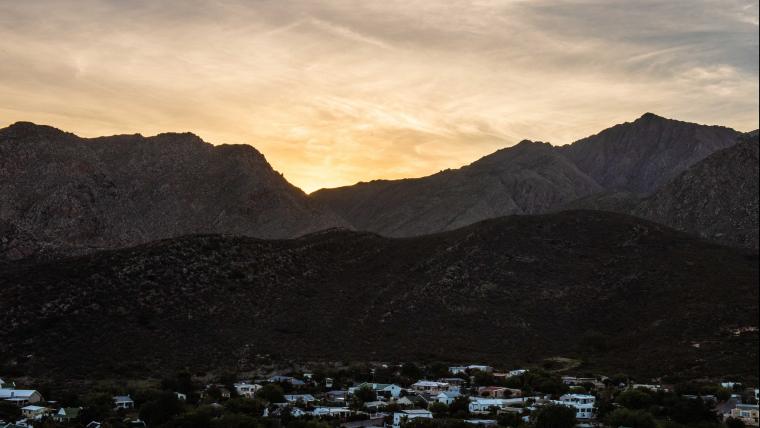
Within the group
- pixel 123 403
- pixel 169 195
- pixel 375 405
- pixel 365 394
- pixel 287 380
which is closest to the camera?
pixel 123 403

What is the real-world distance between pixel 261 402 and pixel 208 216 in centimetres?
9850

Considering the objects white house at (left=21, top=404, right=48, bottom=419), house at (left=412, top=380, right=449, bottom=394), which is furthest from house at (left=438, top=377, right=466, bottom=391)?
white house at (left=21, top=404, right=48, bottom=419)

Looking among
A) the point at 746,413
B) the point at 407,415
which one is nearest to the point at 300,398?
the point at 407,415

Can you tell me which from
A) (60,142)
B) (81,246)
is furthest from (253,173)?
(81,246)

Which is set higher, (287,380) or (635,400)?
(635,400)

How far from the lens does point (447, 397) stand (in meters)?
63.0

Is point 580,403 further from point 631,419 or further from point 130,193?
point 130,193

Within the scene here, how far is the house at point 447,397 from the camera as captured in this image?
61.8 metres

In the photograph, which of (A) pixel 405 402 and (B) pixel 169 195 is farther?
(B) pixel 169 195

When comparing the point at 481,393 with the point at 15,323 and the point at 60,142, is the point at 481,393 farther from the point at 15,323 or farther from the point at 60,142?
the point at 60,142

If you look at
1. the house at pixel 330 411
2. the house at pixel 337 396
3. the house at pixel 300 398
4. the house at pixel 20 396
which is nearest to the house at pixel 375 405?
the house at pixel 330 411

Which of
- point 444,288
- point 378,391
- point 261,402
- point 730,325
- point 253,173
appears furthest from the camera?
point 253,173

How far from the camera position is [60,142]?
15125cm

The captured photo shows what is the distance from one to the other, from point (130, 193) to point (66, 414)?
10148 centimetres
